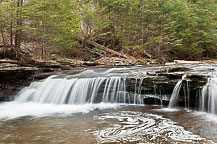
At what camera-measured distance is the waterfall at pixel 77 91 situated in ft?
23.2

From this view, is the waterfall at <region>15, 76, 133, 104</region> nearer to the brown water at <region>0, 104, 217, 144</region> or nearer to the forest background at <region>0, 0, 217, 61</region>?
the brown water at <region>0, 104, 217, 144</region>

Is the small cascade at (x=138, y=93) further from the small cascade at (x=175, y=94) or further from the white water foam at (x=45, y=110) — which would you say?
the small cascade at (x=175, y=94)

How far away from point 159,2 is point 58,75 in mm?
13898

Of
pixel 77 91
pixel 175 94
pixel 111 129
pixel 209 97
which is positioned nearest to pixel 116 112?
pixel 111 129

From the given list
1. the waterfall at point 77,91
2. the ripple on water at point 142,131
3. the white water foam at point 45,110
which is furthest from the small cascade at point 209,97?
the white water foam at point 45,110

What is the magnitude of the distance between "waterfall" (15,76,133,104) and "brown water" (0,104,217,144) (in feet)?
6.58

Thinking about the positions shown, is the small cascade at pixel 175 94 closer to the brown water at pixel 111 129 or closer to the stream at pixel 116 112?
the stream at pixel 116 112

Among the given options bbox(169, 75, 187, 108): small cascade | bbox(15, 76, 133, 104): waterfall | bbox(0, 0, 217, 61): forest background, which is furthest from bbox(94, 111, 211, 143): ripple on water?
bbox(0, 0, 217, 61): forest background

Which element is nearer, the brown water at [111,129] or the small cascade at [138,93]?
the brown water at [111,129]

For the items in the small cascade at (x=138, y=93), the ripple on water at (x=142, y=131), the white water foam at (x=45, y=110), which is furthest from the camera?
the small cascade at (x=138, y=93)

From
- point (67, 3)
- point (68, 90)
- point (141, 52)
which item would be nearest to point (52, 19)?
point (67, 3)

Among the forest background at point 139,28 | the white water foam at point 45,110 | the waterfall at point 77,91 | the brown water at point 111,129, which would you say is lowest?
the white water foam at point 45,110

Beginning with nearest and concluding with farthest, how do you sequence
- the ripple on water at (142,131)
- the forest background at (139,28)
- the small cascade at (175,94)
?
the ripple on water at (142,131) < the small cascade at (175,94) < the forest background at (139,28)

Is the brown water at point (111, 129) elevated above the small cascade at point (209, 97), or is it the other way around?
the small cascade at point (209, 97)
